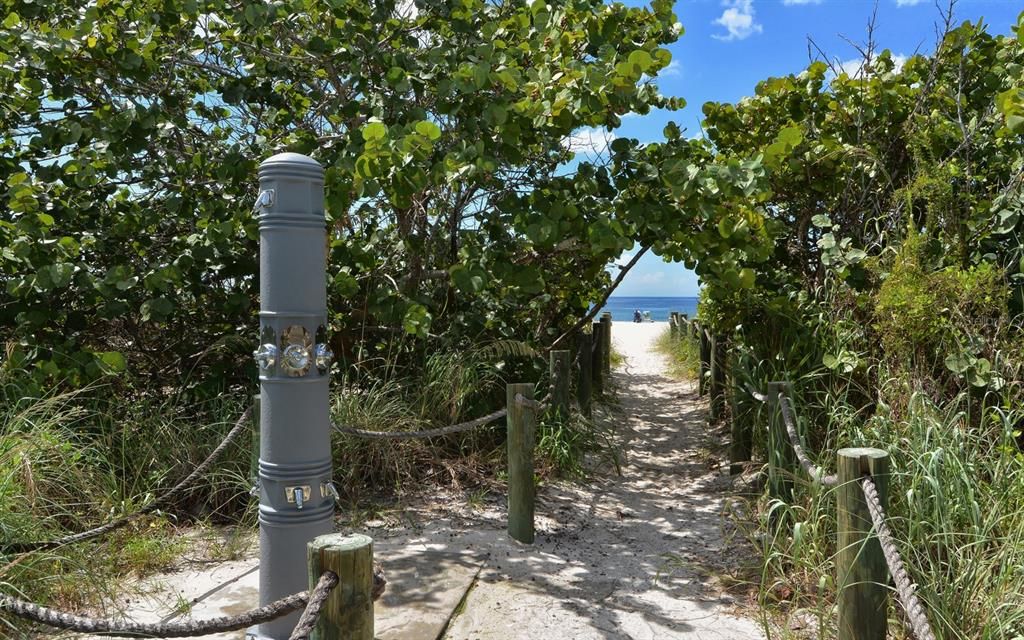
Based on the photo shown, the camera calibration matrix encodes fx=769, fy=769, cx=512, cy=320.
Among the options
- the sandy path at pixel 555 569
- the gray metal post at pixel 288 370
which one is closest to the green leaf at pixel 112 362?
the sandy path at pixel 555 569

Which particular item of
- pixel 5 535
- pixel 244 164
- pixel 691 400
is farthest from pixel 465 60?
pixel 691 400

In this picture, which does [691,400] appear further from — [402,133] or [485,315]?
[402,133]

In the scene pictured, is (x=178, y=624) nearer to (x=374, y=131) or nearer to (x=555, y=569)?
(x=555, y=569)

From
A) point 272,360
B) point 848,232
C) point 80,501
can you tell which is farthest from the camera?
point 848,232

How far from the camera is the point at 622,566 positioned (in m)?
4.41

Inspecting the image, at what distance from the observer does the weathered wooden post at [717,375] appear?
7.86m

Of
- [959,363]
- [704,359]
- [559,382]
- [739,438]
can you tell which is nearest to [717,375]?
[704,359]

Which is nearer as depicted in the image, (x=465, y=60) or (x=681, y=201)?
(x=681, y=201)

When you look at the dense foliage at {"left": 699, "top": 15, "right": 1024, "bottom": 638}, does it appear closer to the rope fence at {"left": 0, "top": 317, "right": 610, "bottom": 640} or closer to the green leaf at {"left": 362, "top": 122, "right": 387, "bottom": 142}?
the rope fence at {"left": 0, "top": 317, "right": 610, "bottom": 640}

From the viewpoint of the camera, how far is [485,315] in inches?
265

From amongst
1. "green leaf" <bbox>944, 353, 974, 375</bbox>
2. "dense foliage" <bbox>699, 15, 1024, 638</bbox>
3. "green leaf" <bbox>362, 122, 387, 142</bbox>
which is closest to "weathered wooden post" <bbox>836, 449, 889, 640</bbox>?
"dense foliage" <bbox>699, 15, 1024, 638</bbox>

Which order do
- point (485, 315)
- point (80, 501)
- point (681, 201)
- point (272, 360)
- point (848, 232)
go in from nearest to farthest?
point (272, 360) → point (80, 501) → point (681, 201) → point (848, 232) → point (485, 315)

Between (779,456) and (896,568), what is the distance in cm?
203

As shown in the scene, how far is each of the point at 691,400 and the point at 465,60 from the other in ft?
21.5
